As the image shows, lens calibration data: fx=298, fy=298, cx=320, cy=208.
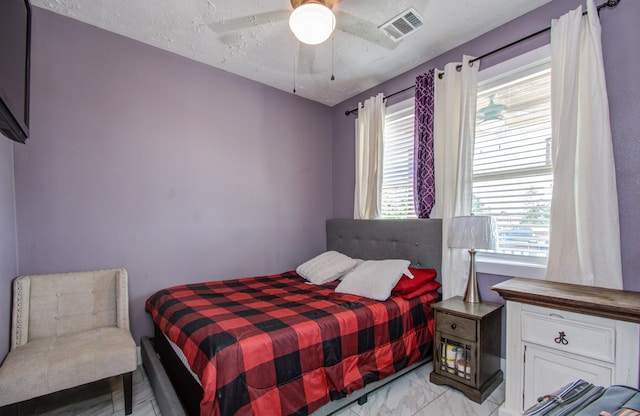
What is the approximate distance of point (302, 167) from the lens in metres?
3.70

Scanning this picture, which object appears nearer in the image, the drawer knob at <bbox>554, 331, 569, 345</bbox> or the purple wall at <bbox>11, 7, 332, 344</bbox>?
the drawer knob at <bbox>554, 331, 569, 345</bbox>

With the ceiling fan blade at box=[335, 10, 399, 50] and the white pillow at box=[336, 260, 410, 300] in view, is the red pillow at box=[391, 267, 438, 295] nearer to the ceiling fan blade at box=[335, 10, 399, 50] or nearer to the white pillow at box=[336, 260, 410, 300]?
the white pillow at box=[336, 260, 410, 300]

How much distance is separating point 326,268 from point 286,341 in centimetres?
139

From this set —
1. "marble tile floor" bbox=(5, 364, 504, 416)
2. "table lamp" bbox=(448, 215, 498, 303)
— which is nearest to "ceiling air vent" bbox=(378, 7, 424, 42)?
"table lamp" bbox=(448, 215, 498, 303)

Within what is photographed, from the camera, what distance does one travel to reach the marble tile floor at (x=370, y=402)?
183 cm

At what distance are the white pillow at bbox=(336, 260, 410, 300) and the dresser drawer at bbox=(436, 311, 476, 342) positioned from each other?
393mm

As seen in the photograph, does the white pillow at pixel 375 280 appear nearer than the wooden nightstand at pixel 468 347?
No

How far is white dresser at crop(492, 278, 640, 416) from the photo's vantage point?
4.42 ft

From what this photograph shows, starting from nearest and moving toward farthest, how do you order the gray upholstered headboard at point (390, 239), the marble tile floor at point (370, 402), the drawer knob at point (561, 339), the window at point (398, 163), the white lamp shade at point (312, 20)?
the drawer knob at point (561, 339)
the white lamp shade at point (312, 20)
the marble tile floor at point (370, 402)
the gray upholstered headboard at point (390, 239)
the window at point (398, 163)

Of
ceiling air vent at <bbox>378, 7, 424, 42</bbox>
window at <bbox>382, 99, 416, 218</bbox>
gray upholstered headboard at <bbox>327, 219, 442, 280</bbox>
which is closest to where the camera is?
ceiling air vent at <bbox>378, 7, 424, 42</bbox>

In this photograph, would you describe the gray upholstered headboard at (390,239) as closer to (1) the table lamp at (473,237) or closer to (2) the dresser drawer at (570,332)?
(1) the table lamp at (473,237)

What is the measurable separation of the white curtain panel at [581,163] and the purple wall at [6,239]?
11.2 ft


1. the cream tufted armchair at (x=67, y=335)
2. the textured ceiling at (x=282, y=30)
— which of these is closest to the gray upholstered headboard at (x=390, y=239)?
the textured ceiling at (x=282, y=30)

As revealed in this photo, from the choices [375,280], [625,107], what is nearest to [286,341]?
[375,280]
